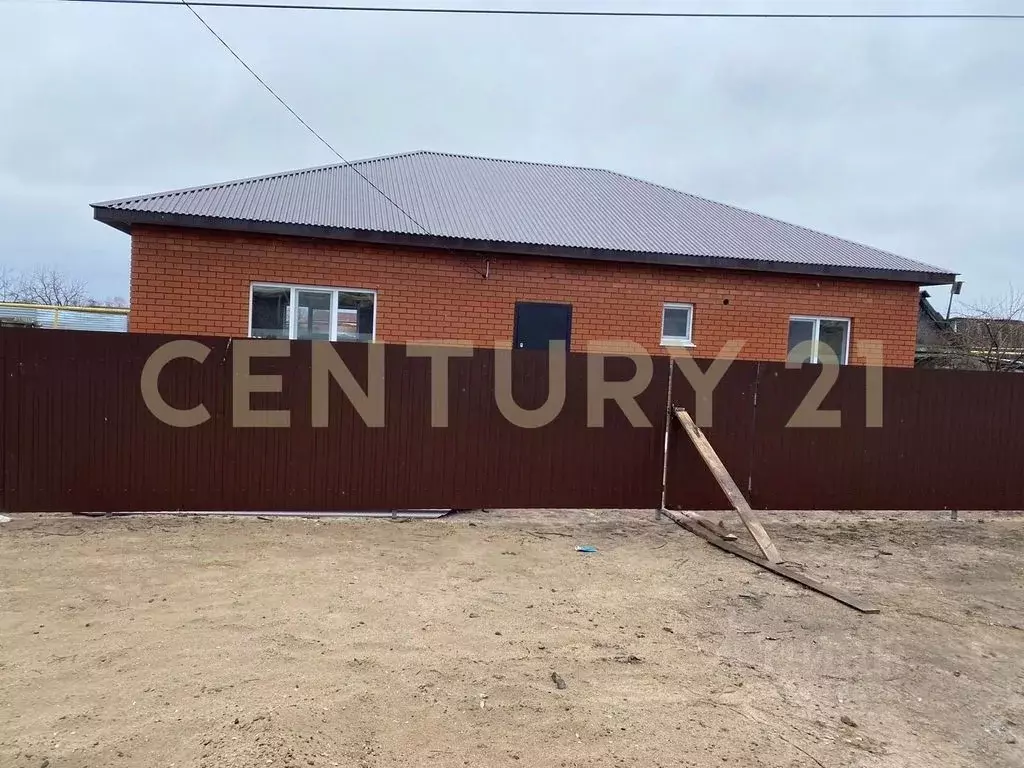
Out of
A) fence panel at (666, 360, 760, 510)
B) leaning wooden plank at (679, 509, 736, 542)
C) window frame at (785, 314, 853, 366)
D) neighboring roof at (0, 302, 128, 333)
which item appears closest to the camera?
leaning wooden plank at (679, 509, 736, 542)

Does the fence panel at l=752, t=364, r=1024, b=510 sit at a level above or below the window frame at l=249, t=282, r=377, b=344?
below

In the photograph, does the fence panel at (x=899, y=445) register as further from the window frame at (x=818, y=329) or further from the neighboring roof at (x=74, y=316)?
the neighboring roof at (x=74, y=316)

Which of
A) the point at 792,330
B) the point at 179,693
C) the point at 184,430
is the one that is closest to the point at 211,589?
the point at 179,693

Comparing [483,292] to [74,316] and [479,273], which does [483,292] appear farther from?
[74,316]

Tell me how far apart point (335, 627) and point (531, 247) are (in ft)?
20.1

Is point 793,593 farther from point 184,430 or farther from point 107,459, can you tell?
point 107,459

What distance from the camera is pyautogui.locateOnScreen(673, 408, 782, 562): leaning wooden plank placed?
6.03 meters

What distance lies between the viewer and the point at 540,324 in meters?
9.66

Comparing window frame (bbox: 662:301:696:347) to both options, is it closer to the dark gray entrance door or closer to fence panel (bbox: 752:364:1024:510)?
the dark gray entrance door

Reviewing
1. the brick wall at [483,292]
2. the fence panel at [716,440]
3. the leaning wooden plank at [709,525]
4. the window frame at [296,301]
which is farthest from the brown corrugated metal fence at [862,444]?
the window frame at [296,301]

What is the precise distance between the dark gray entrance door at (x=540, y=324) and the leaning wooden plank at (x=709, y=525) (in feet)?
10.7

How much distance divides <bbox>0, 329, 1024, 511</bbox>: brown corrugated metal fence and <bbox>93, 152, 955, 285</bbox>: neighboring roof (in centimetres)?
278

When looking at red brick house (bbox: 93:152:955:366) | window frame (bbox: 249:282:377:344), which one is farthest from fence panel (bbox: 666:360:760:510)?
window frame (bbox: 249:282:377:344)

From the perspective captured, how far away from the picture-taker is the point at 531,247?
360 inches
